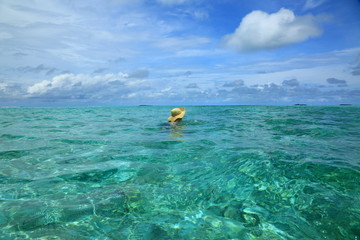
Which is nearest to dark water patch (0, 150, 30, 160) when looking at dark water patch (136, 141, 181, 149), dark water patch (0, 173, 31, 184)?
dark water patch (0, 173, 31, 184)

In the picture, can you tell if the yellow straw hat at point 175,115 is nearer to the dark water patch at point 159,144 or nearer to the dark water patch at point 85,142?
the dark water patch at point 159,144

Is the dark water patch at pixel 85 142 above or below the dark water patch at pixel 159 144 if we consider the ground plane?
above

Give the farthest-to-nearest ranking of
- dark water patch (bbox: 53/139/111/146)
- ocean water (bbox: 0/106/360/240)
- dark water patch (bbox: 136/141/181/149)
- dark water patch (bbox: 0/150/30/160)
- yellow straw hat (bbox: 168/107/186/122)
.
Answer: yellow straw hat (bbox: 168/107/186/122), dark water patch (bbox: 53/139/111/146), dark water patch (bbox: 136/141/181/149), dark water patch (bbox: 0/150/30/160), ocean water (bbox: 0/106/360/240)

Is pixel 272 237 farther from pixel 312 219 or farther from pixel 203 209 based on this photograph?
pixel 203 209

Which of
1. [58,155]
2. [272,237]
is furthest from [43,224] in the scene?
[58,155]

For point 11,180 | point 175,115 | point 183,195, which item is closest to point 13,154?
point 11,180

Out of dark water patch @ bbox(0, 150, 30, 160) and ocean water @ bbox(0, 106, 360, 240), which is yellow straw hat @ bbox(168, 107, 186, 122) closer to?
ocean water @ bbox(0, 106, 360, 240)

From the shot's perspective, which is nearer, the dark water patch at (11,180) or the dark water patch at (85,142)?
the dark water patch at (11,180)

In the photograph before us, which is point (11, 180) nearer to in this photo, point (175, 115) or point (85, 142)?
point (85, 142)

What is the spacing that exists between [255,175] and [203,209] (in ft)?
6.50

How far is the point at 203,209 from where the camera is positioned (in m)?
3.64

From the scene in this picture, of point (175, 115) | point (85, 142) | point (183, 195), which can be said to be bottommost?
point (183, 195)

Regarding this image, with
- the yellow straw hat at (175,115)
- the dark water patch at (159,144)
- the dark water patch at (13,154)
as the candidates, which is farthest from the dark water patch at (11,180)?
the yellow straw hat at (175,115)

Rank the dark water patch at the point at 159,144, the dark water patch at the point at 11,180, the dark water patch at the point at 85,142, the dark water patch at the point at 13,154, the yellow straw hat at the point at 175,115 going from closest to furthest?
the dark water patch at the point at 11,180
the dark water patch at the point at 13,154
the dark water patch at the point at 159,144
the dark water patch at the point at 85,142
the yellow straw hat at the point at 175,115
